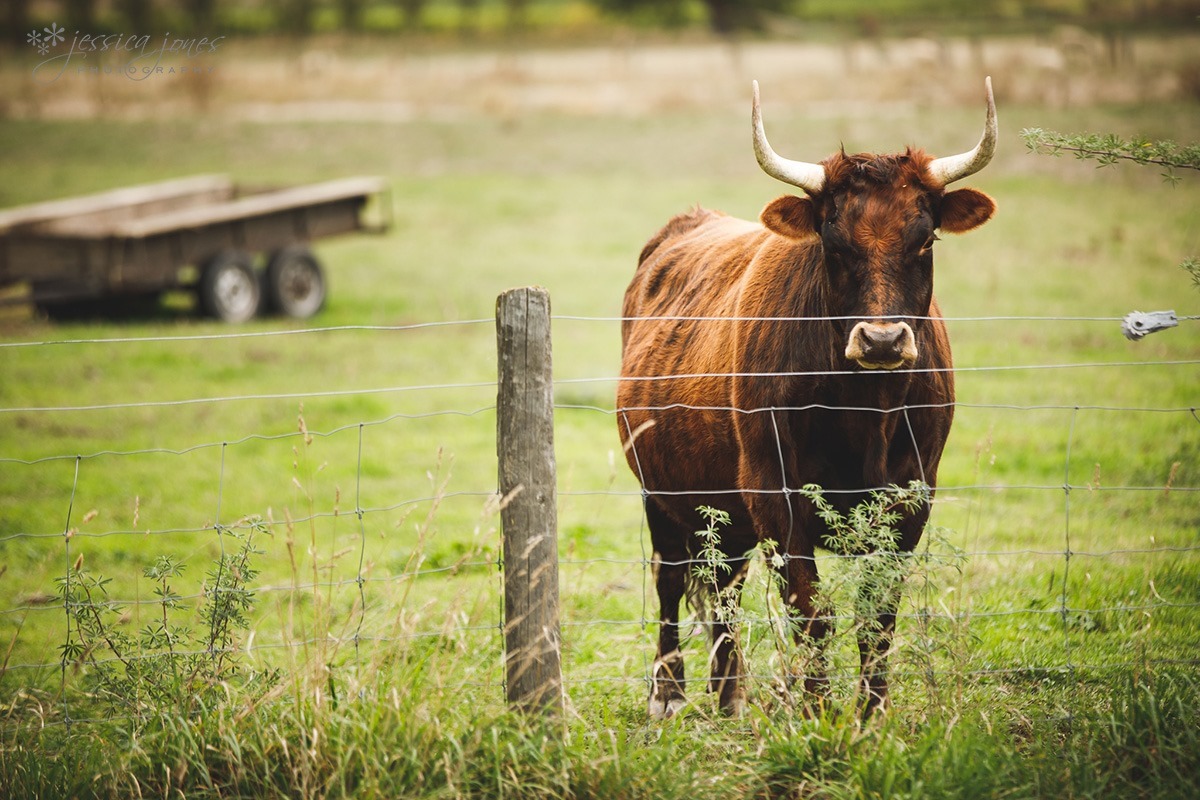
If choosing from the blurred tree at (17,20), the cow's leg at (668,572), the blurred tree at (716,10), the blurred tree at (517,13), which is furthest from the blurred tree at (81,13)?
the cow's leg at (668,572)

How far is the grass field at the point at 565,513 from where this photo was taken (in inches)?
137

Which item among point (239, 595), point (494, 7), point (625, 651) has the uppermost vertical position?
point (494, 7)

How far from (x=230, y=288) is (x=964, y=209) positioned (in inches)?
457

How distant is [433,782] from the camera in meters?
3.42

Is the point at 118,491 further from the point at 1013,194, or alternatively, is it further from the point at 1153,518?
the point at 1013,194

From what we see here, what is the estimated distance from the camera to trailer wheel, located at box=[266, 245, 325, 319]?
1430 centimetres

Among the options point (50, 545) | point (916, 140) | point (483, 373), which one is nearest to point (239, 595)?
point (50, 545)

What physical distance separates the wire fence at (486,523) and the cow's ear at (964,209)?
1.23ft

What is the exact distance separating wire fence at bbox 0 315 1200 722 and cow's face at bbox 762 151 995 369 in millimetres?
337

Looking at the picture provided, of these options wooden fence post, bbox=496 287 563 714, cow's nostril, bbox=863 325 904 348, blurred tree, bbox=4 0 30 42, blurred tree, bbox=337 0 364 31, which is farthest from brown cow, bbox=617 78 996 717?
blurred tree, bbox=337 0 364 31

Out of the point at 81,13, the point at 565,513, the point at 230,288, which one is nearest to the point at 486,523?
the point at 565,513

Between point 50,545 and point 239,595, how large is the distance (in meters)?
4.53

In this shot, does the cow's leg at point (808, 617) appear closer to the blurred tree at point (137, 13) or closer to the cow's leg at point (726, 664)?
the cow's leg at point (726, 664)

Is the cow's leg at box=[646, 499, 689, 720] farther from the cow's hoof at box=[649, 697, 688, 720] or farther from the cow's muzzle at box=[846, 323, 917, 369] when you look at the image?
the cow's muzzle at box=[846, 323, 917, 369]
